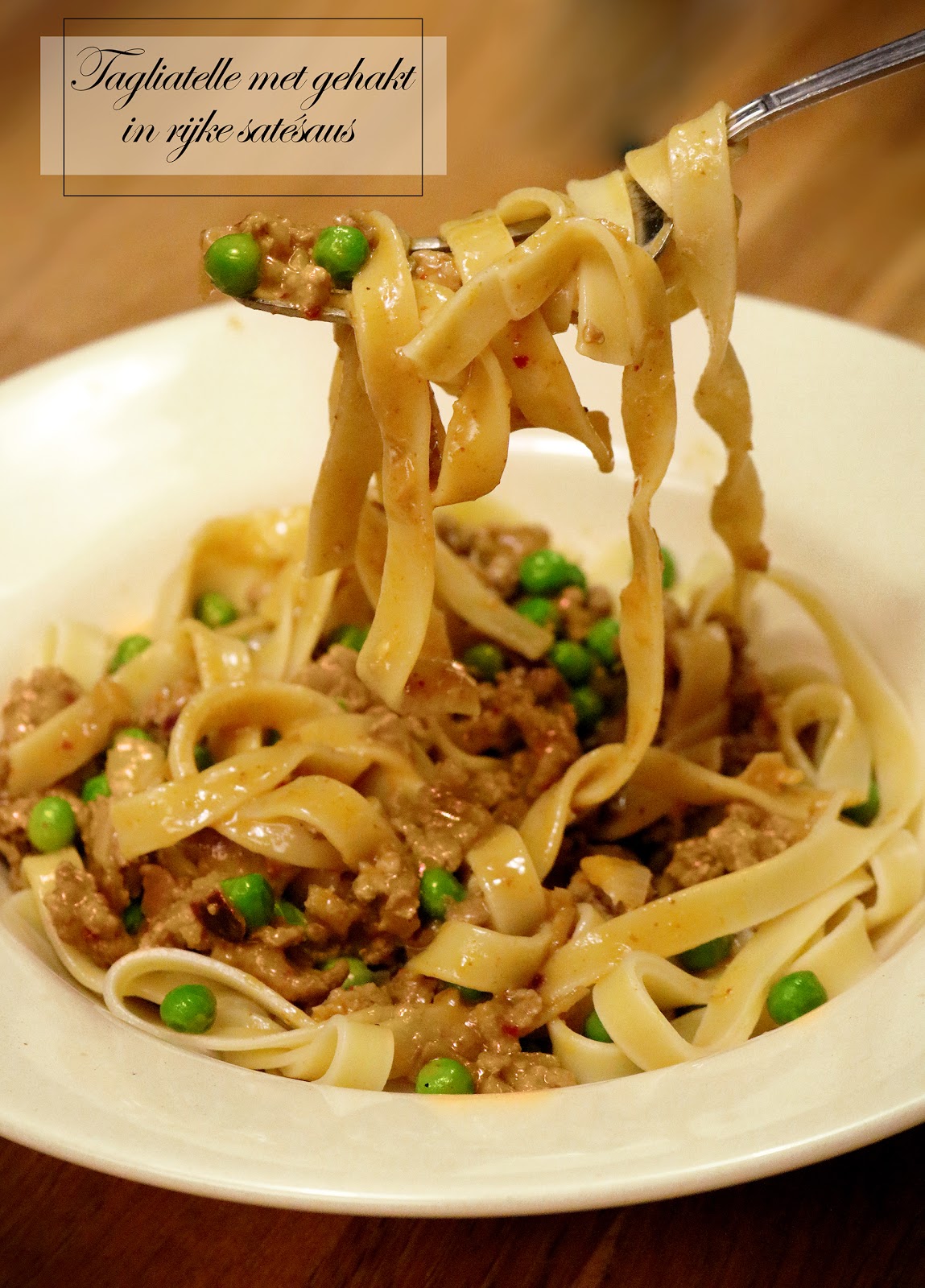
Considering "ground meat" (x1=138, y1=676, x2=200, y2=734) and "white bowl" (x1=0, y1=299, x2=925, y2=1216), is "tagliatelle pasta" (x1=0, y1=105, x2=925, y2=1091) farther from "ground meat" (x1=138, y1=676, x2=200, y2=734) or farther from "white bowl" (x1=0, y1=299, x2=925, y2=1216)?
"white bowl" (x1=0, y1=299, x2=925, y2=1216)

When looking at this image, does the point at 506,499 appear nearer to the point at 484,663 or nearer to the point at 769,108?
the point at 484,663

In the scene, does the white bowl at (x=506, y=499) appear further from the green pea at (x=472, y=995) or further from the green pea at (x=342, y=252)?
the green pea at (x=342, y=252)

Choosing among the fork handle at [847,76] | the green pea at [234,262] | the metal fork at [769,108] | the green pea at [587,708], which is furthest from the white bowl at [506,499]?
the green pea at [234,262]

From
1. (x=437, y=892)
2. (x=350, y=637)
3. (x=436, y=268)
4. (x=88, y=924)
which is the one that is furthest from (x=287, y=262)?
(x=88, y=924)

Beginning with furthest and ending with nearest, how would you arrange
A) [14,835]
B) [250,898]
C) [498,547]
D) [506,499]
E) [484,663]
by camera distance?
[506,499] < [498,547] < [484,663] < [14,835] < [250,898]

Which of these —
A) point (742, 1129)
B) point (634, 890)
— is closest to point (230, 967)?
point (634, 890)

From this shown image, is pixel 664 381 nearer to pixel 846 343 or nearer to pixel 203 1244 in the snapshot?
pixel 846 343
